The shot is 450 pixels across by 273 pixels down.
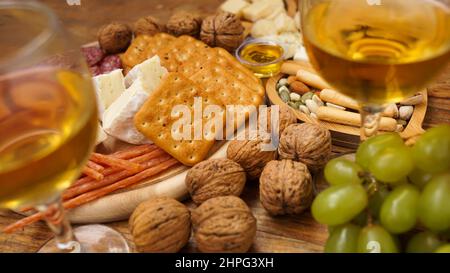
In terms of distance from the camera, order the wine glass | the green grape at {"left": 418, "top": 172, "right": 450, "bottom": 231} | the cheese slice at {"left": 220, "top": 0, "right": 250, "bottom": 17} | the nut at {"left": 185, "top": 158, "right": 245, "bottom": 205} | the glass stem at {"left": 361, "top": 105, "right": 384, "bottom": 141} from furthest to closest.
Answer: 1. the cheese slice at {"left": 220, "top": 0, "right": 250, "bottom": 17}
2. the nut at {"left": 185, "top": 158, "right": 245, "bottom": 205}
3. the glass stem at {"left": 361, "top": 105, "right": 384, "bottom": 141}
4. the green grape at {"left": 418, "top": 172, "right": 450, "bottom": 231}
5. the wine glass

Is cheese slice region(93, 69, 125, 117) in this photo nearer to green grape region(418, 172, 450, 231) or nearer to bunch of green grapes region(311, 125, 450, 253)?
bunch of green grapes region(311, 125, 450, 253)

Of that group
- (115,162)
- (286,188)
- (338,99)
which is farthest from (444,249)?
(115,162)

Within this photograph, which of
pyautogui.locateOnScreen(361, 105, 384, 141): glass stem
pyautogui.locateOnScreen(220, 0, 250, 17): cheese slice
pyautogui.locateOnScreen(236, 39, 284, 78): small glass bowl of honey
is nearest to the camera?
pyautogui.locateOnScreen(361, 105, 384, 141): glass stem

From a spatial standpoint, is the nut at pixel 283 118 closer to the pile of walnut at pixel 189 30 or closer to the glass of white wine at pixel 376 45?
the glass of white wine at pixel 376 45

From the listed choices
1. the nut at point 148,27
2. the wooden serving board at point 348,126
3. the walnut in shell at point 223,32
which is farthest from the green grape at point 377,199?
the nut at point 148,27

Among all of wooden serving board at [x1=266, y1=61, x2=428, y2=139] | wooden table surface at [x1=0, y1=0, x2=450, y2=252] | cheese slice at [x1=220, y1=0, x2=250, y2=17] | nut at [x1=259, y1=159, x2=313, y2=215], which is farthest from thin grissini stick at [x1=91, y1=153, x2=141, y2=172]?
cheese slice at [x1=220, y1=0, x2=250, y2=17]

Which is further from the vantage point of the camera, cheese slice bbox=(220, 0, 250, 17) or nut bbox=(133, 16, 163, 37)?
cheese slice bbox=(220, 0, 250, 17)

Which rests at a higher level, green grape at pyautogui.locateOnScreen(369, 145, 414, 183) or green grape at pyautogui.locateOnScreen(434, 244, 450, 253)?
green grape at pyautogui.locateOnScreen(369, 145, 414, 183)
